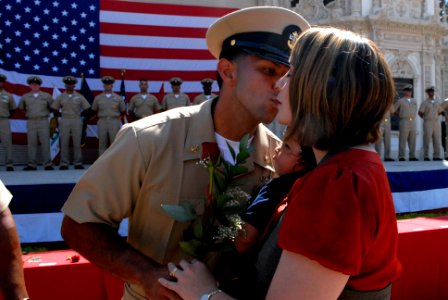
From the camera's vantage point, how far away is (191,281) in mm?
1018

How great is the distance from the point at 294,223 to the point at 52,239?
3.83 meters

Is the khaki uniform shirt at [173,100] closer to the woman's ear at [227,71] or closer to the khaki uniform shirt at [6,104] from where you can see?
the khaki uniform shirt at [6,104]

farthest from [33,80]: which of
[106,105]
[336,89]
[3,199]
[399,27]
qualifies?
[399,27]

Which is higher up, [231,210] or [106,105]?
[231,210]

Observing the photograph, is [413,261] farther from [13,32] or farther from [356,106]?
[13,32]

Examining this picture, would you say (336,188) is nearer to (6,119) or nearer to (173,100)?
(173,100)

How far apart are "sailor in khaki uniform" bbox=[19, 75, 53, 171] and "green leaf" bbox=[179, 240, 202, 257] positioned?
8324mm

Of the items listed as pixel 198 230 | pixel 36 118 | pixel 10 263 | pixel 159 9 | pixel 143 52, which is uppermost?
pixel 159 9

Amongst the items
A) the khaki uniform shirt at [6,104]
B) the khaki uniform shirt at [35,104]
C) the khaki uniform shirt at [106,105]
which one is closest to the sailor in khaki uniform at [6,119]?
the khaki uniform shirt at [6,104]

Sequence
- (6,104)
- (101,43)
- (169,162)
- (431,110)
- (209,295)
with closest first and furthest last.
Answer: (209,295), (169,162), (6,104), (101,43), (431,110)

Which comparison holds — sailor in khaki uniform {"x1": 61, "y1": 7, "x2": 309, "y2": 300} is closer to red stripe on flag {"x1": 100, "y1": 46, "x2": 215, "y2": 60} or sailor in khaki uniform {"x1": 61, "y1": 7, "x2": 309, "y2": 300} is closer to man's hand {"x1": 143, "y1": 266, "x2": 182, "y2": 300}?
man's hand {"x1": 143, "y1": 266, "x2": 182, "y2": 300}

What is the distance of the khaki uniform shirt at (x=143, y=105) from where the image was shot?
380 inches

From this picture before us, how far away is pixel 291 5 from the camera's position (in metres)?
16.3

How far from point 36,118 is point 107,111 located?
1.34 meters
